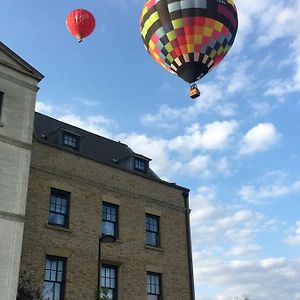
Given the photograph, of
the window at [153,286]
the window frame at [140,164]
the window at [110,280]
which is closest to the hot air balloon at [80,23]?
the window frame at [140,164]

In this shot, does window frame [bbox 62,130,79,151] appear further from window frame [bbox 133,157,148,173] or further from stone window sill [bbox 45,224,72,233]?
stone window sill [bbox 45,224,72,233]

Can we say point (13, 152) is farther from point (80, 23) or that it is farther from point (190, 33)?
point (190, 33)

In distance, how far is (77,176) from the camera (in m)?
24.4

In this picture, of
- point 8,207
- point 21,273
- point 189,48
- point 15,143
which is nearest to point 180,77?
point 189,48

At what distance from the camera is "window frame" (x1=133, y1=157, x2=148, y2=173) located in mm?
28261

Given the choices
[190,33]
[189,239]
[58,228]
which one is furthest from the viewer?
[189,239]

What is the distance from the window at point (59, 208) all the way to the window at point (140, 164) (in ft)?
18.2

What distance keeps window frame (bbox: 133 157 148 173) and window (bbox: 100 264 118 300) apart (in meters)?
6.23

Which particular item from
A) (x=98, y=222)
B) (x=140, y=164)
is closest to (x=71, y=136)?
(x=140, y=164)

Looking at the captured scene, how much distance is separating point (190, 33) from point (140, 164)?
9782mm

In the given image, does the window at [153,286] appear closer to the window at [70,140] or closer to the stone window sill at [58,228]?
the stone window sill at [58,228]

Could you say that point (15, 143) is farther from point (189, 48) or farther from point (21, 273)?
point (189, 48)

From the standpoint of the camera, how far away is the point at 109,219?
25094 millimetres

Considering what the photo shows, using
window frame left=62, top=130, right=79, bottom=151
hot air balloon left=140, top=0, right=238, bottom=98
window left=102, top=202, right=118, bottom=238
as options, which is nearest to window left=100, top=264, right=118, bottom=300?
window left=102, top=202, right=118, bottom=238
